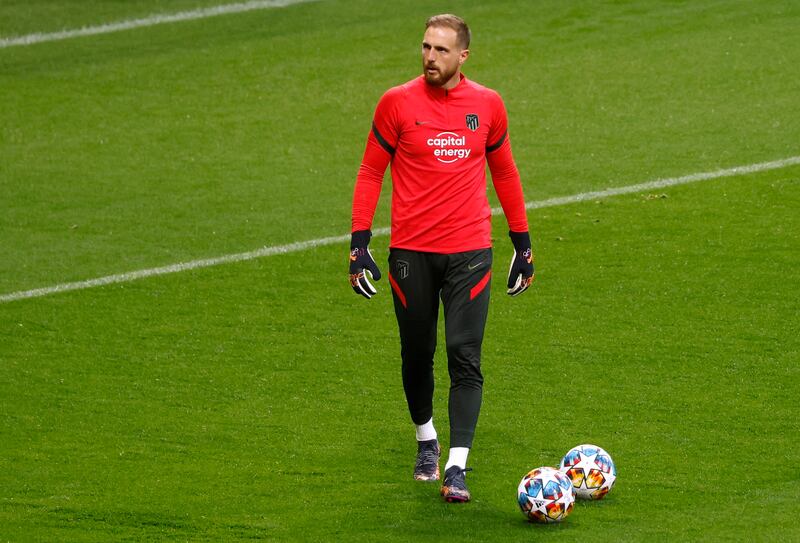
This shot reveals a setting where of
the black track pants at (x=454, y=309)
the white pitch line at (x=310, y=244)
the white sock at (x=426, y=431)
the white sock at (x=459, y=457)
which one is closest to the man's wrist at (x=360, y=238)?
the black track pants at (x=454, y=309)

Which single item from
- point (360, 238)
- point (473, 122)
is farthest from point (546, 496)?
point (473, 122)

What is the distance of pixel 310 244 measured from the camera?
1322cm

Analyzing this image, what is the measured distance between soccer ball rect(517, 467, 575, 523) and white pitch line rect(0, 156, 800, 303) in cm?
584

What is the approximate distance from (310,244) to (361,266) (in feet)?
17.8

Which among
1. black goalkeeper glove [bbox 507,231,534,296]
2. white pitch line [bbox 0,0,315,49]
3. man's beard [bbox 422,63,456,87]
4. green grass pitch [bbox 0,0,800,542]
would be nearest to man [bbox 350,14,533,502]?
man's beard [bbox 422,63,456,87]

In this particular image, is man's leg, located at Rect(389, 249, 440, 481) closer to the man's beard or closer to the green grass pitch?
the green grass pitch

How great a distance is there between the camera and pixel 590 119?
53.4ft

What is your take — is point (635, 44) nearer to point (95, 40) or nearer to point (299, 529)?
point (95, 40)

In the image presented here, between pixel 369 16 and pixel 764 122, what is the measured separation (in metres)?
6.31

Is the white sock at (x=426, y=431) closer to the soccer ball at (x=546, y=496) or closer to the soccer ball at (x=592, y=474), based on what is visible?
the soccer ball at (x=592, y=474)

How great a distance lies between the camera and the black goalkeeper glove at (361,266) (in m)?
7.79

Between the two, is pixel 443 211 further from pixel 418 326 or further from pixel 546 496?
pixel 546 496

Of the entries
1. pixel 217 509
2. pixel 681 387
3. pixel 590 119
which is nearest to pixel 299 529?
pixel 217 509

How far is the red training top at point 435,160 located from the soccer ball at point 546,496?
4.02 feet
